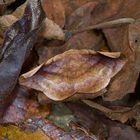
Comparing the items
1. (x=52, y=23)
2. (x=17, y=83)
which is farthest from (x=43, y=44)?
(x=17, y=83)

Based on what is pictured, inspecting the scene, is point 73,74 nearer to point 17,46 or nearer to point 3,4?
point 17,46

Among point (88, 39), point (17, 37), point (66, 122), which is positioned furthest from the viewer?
point (88, 39)

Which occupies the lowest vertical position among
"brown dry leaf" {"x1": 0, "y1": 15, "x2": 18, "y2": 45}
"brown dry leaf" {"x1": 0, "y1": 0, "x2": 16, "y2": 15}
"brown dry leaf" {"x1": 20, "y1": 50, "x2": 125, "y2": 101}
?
"brown dry leaf" {"x1": 20, "y1": 50, "x2": 125, "y2": 101}

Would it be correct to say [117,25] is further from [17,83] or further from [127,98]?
[17,83]

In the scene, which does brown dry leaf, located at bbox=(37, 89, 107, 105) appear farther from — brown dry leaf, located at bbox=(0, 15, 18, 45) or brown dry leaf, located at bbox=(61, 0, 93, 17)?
brown dry leaf, located at bbox=(61, 0, 93, 17)

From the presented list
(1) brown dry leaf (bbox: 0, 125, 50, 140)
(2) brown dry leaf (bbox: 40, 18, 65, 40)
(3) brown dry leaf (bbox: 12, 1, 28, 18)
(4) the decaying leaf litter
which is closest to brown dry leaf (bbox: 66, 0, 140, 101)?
(4) the decaying leaf litter
